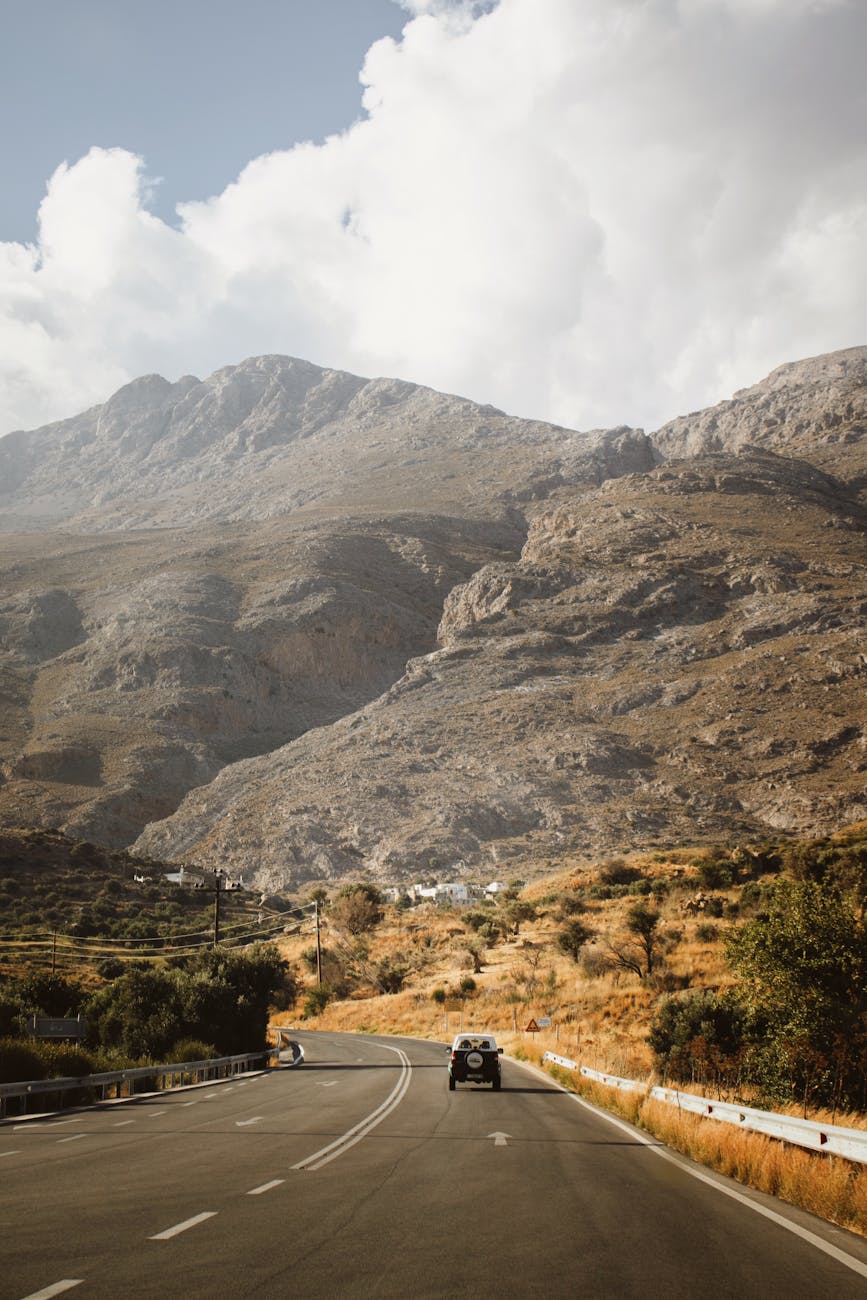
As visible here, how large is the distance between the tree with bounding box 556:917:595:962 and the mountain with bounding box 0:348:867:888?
35208 mm

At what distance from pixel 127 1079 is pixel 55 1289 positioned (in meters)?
19.2

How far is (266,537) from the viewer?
7416 inches

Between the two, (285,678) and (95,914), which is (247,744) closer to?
(285,678)

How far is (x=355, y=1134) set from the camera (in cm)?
1538

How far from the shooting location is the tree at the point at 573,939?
49.5 meters

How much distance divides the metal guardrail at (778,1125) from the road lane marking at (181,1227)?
5.93 metres

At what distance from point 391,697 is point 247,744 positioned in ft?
81.9

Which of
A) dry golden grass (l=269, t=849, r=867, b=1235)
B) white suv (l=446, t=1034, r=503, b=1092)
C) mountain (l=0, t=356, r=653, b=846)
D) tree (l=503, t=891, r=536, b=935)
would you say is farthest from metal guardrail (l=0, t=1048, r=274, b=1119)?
mountain (l=0, t=356, r=653, b=846)

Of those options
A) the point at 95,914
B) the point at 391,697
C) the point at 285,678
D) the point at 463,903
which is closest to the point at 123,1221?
the point at 95,914

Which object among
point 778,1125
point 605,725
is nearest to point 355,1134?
point 778,1125

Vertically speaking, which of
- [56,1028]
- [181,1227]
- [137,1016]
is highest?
[181,1227]

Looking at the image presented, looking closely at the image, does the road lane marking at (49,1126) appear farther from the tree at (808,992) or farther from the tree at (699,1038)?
the tree at (699,1038)

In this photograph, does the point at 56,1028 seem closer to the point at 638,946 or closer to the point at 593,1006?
the point at 593,1006

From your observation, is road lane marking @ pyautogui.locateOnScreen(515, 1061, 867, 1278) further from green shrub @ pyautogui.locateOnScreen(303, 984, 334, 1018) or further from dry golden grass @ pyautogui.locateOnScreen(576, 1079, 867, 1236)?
green shrub @ pyautogui.locateOnScreen(303, 984, 334, 1018)
